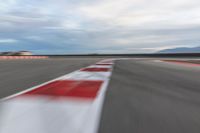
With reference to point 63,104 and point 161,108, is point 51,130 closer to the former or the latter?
point 63,104

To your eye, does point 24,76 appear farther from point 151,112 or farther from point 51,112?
point 151,112

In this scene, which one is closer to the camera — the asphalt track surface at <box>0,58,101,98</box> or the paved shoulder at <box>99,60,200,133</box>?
the paved shoulder at <box>99,60,200,133</box>

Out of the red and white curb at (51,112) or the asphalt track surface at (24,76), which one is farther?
the asphalt track surface at (24,76)

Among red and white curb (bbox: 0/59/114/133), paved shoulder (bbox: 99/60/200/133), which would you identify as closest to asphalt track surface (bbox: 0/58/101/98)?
red and white curb (bbox: 0/59/114/133)

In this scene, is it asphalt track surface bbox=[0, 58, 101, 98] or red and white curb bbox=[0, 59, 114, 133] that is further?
asphalt track surface bbox=[0, 58, 101, 98]

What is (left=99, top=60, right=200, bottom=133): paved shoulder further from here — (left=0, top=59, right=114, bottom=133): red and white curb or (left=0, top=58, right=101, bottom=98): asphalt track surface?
(left=0, top=58, right=101, bottom=98): asphalt track surface

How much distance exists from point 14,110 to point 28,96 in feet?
2.21

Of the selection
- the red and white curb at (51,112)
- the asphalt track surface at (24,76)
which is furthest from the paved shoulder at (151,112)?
the asphalt track surface at (24,76)

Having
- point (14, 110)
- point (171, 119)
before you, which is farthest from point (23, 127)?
point (171, 119)

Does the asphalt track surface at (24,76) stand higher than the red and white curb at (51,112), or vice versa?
the red and white curb at (51,112)

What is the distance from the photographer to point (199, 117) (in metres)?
2.13

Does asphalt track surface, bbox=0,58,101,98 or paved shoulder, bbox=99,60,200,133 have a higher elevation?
paved shoulder, bbox=99,60,200,133

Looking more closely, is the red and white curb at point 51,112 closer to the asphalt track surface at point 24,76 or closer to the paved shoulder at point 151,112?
the paved shoulder at point 151,112

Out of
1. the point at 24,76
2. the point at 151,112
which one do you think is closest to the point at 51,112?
the point at 151,112
